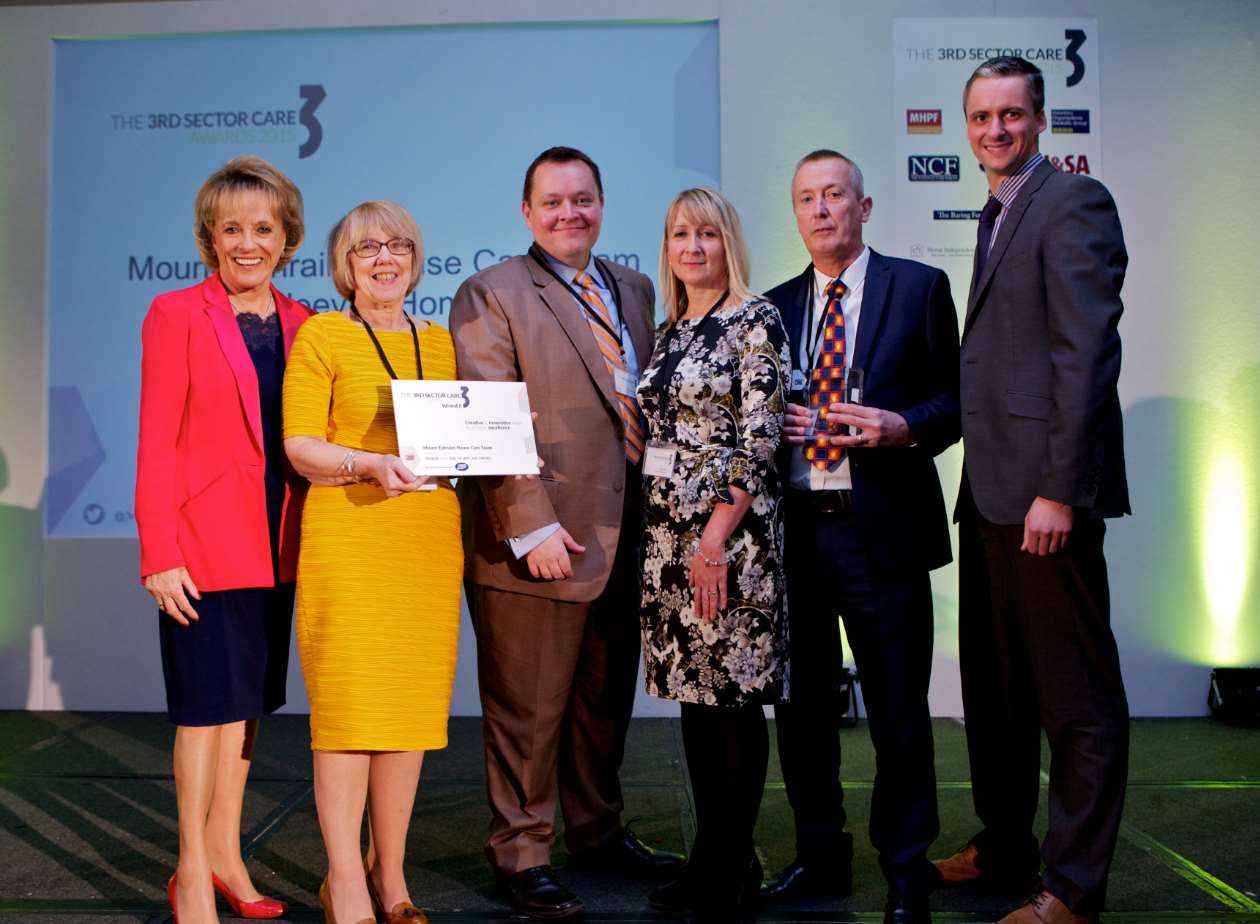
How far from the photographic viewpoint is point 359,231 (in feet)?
7.77

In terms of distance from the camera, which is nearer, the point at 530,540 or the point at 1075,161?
the point at 530,540

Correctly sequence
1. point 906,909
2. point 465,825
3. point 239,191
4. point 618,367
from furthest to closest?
1. point 465,825
2. point 618,367
3. point 239,191
4. point 906,909

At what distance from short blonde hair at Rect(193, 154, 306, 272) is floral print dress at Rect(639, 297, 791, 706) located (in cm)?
103

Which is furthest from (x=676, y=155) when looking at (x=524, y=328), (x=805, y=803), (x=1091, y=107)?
(x=805, y=803)

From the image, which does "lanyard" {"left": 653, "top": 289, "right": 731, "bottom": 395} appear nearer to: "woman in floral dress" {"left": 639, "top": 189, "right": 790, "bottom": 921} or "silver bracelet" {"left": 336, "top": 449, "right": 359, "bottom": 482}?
"woman in floral dress" {"left": 639, "top": 189, "right": 790, "bottom": 921}

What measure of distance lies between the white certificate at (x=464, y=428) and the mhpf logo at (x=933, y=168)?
2.97 meters

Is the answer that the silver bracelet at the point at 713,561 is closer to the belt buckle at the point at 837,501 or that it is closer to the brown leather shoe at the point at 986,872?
the belt buckle at the point at 837,501

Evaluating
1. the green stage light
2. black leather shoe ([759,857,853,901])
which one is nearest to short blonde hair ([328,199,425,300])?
black leather shoe ([759,857,853,901])

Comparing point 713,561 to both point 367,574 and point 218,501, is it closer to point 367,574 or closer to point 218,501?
point 367,574

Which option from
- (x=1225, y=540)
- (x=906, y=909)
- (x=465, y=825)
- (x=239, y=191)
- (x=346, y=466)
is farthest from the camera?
(x=1225, y=540)

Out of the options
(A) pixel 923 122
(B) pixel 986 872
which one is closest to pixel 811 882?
(B) pixel 986 872

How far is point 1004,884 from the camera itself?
2.70 metres

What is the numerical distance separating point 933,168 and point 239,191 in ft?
10.7

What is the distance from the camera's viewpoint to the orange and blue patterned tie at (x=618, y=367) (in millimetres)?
2645
